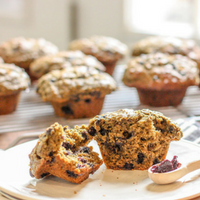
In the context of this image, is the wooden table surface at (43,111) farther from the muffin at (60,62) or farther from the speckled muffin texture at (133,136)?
the speckled muffin texture at (133,136)

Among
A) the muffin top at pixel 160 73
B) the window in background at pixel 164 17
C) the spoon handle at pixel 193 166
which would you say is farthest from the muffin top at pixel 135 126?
the window in background at pixel 164 17

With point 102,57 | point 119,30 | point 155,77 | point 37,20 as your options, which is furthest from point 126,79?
point 37,20

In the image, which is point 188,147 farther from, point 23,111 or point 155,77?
point 23,111

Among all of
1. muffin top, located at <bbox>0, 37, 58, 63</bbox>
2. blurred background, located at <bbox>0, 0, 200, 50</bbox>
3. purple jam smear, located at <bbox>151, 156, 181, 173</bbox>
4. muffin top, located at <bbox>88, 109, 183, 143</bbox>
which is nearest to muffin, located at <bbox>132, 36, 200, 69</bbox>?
muffin top, located at <bbox>0, 37, 58, 63</bbox>

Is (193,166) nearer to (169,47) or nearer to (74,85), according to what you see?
(74,85)

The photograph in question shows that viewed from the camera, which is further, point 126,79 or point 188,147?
point 126,79

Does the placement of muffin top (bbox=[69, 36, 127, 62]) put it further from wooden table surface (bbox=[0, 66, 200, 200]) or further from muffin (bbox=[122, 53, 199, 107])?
muffin (bbox=[122, 53, 199, 107])
